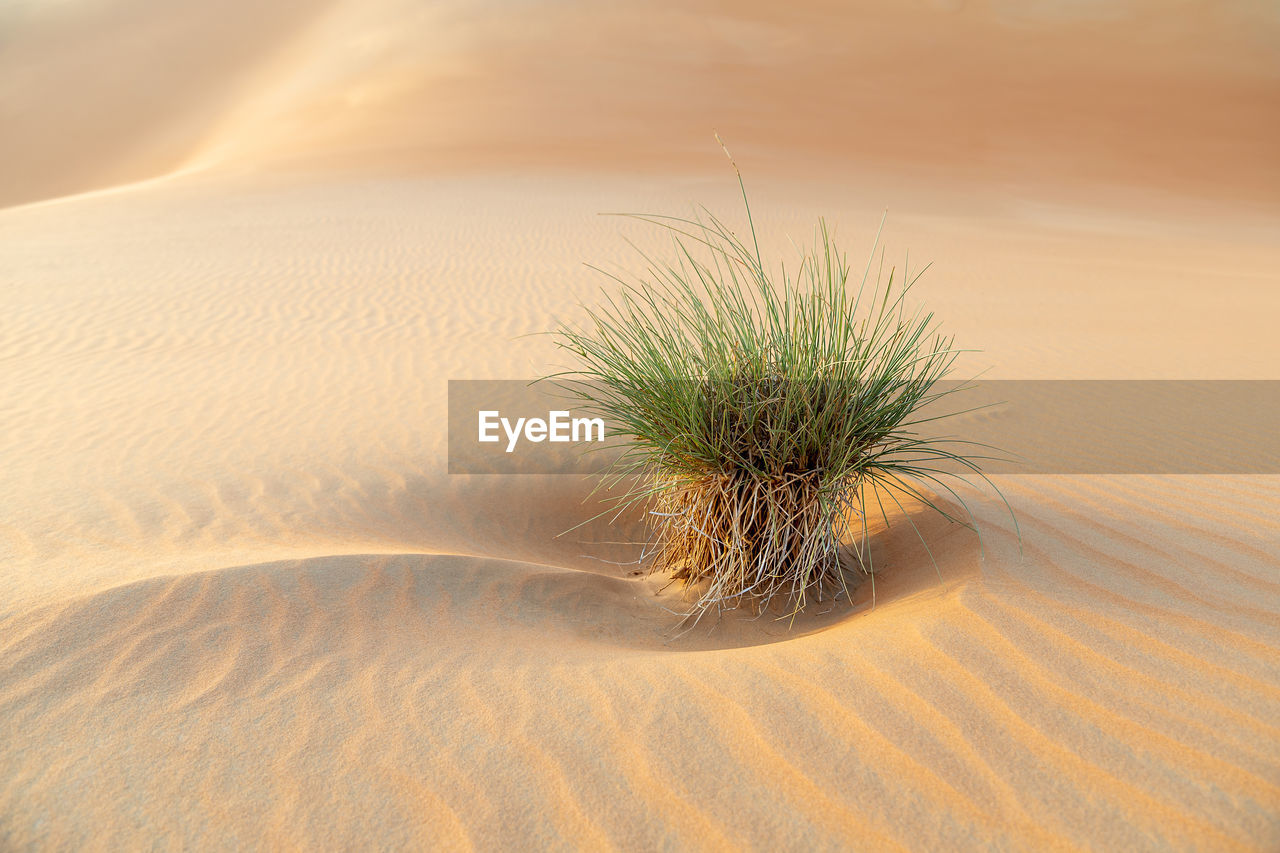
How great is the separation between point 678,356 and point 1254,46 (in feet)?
122

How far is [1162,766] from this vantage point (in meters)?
1.83

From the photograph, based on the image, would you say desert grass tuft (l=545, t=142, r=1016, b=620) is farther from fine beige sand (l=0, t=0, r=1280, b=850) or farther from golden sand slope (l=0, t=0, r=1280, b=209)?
golden sand slope (l=0, t=0, r=1280, b=209)

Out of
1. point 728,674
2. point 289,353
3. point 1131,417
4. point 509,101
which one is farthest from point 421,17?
point 728,674

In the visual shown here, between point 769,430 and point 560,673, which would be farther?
point 769,430
